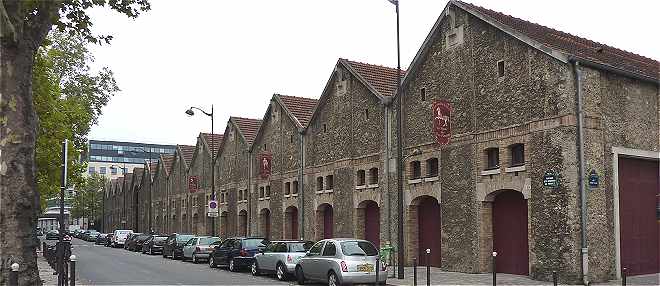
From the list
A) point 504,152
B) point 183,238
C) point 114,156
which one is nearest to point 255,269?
point 504,152

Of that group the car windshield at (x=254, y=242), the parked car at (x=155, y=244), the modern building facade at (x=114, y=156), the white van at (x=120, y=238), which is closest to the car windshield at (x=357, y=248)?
the car windshield at (x=254, y=242)

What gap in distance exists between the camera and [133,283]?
2103cm

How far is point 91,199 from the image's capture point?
103 metres

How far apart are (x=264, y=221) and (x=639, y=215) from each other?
2263 centimetres

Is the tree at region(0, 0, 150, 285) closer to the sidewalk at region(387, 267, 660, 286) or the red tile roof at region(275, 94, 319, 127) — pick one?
the sidewalk at region(387, 267, 660, 286)

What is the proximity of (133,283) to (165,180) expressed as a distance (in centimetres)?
4314

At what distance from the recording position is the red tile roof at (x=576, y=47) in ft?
65.3

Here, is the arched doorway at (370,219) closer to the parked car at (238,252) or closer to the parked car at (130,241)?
the parked car at (238,252)

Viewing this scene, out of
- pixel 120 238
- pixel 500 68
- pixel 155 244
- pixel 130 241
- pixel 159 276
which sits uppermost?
pixel 500 68

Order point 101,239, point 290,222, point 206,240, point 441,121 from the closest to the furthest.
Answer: point 441,121, point 206,240, point 290,222, point 101,239

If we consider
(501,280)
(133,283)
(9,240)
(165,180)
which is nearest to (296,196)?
(133,283)

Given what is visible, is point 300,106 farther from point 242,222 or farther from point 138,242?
point 138,242

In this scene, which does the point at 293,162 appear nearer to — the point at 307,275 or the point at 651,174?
the point at 307,275

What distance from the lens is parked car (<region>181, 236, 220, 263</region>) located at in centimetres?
3180
